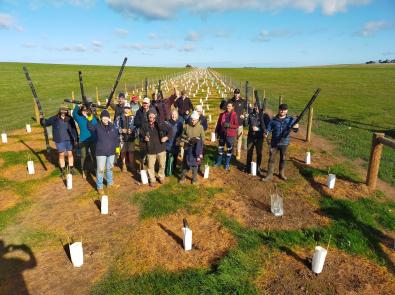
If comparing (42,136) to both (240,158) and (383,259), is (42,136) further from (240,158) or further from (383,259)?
(383,259)

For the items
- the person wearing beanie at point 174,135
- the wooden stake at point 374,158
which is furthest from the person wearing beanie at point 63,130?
the wooden stake at point 374,158

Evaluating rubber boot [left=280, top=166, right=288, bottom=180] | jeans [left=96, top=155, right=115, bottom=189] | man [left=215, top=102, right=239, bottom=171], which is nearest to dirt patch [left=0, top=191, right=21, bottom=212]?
jeans [left=96, top=155, right=115, bottom=189]

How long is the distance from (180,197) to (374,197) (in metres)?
5.80

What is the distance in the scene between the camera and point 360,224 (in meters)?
7.88

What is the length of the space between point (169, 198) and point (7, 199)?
4.84m

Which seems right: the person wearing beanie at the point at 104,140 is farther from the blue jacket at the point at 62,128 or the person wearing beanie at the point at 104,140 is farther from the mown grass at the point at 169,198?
the mown grass at the point at 169,198

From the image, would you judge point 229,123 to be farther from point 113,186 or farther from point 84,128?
point 84,128

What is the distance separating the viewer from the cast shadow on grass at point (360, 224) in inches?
271

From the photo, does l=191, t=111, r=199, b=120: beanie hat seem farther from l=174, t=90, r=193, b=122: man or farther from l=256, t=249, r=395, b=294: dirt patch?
l=256, t=249, r=395, b=294: dirt patch

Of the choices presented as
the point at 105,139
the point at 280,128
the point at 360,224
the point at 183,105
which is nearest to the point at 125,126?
the point at 105,139

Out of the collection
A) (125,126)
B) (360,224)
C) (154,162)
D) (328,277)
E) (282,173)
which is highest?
(125,126)

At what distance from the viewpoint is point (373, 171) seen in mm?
9922

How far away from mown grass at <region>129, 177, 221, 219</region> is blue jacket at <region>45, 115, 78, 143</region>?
2.90m

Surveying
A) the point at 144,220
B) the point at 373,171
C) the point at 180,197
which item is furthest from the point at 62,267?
the point at 373,171
